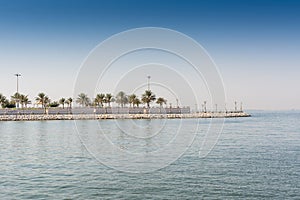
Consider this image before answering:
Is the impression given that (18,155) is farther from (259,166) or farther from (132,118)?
(132,118)

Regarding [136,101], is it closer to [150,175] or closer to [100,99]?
[100,99]

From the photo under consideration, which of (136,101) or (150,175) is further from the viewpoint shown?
(136,101)

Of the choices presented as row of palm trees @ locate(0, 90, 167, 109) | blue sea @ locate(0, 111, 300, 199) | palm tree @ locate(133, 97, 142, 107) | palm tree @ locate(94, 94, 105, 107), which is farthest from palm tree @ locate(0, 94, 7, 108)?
blue sea @ locate(0, 111, 300, 199)

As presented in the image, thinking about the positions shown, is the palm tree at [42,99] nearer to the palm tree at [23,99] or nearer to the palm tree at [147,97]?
the palm tree at [23,99]

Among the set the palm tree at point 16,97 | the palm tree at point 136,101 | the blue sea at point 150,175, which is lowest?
the blue sea at point 150,175

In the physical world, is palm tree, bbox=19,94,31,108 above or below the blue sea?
above

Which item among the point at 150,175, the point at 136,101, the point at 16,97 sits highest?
the point at 16,97

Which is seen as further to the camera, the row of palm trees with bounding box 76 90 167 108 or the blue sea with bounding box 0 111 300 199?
the row of palm trees with bounding box 76 90 167 108

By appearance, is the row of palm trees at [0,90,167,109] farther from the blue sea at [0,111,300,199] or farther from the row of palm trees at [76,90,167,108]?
the blue sea at [0,111,300,199]

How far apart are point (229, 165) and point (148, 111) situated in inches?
4904

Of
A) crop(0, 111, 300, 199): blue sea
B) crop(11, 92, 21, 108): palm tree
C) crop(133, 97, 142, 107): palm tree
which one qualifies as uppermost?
crop(11, 92, 21, 108): palm tree

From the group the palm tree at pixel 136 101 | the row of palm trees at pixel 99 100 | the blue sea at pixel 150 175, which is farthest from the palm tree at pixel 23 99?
the blue sea at pixel 150 175

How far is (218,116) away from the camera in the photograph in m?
167

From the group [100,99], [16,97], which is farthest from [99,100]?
[16,97]
